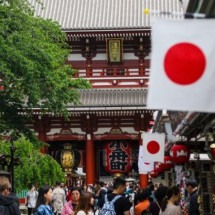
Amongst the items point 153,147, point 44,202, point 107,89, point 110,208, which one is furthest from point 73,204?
point 107,89

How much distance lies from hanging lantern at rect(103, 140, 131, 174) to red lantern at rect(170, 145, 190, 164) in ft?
64.6

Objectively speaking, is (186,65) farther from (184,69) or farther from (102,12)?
(102,12)

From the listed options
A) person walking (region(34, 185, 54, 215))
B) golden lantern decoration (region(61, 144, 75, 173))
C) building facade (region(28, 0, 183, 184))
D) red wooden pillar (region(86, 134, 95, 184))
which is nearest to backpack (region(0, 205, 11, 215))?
person walking (region(34, 185, 54, 215))

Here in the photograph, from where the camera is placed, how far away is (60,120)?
3225 cm

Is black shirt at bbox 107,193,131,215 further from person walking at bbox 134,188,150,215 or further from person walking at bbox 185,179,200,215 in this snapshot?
person walking at bbox 185,179,200,215

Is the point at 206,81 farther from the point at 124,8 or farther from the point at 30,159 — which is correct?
the point at 124,8

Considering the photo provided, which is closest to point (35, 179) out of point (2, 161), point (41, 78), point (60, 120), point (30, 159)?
point (30, 159)

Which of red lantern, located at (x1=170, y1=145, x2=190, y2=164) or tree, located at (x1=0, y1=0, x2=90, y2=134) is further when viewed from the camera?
tree, located at (x1=0, y1=0, x2=90, y2=134)

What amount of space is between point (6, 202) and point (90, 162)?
2363 cm

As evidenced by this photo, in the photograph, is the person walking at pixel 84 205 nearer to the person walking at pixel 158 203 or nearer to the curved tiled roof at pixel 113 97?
the person walking at pixel 158 203

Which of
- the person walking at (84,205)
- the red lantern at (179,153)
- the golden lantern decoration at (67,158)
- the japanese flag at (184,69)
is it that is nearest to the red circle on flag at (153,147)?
the red lantern at (179,153)

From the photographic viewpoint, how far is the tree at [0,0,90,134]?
664 inches

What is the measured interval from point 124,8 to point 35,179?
13.0 m

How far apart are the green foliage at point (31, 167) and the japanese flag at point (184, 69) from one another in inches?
652
